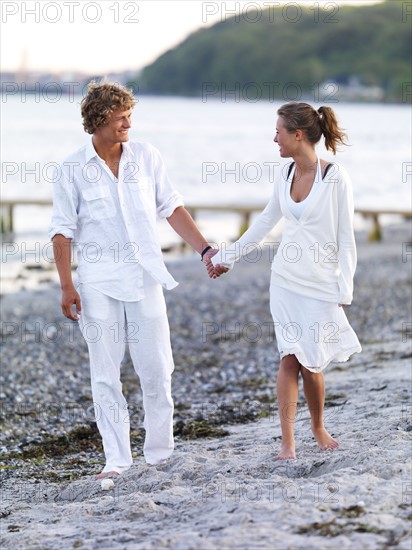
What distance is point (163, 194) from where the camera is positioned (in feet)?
18.5

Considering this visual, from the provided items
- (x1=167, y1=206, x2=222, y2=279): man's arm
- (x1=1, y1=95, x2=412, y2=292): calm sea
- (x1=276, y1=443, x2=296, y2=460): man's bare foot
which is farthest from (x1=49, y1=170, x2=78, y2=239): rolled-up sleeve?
(x1=1, y1=95, x2=412, y2=292): calm sea

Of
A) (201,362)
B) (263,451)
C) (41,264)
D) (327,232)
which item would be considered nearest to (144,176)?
(327,232)

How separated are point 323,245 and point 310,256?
99mm

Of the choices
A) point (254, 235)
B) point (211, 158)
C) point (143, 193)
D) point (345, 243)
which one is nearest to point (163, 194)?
point (143, 193)

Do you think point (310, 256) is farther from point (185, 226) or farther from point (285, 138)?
point (185, 226)

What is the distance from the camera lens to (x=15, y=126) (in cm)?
7206

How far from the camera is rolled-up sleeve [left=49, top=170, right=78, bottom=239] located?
5328 mm

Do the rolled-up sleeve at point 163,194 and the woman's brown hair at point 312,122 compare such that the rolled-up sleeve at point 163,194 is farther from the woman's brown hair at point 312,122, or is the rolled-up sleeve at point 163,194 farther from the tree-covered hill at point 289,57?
the tree-covered hill at point 289,57

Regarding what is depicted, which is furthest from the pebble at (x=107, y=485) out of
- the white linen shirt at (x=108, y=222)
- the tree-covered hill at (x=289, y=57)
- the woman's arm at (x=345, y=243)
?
the tree-covered hill at (x=289, y=57)

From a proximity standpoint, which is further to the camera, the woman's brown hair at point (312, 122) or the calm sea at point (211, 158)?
the calm sea at point (211, 158)

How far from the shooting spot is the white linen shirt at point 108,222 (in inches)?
210

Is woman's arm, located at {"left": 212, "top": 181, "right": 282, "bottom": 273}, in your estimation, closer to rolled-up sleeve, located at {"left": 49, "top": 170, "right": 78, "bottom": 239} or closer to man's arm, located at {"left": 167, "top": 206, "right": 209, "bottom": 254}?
man's arm, located at {"left": 167, "top": 206, "right": 209, "bottom": 254}

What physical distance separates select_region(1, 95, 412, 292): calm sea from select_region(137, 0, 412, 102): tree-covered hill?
74.5ft

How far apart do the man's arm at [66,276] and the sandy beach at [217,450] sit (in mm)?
1036
